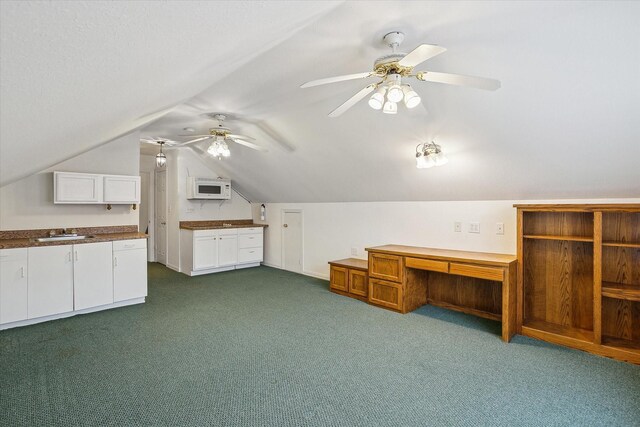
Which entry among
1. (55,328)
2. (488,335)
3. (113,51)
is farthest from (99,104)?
(488,335)

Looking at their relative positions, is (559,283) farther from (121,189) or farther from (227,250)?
(121,189)

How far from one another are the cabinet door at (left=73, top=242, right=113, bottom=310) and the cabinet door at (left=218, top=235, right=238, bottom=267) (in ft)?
7.48

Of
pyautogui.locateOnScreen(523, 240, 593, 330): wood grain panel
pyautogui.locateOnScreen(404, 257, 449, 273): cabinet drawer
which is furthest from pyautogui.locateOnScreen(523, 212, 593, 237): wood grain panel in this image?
pyautogui.locateOnScreen(404, 257, 449, 273): cabinet drawer

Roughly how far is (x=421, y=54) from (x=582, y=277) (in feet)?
9.52

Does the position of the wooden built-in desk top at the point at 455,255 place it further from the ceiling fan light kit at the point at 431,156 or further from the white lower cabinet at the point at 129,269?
the white lower cabinet at the point at 129,269

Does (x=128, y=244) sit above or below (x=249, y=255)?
above

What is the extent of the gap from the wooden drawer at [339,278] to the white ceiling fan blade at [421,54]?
3.26 m

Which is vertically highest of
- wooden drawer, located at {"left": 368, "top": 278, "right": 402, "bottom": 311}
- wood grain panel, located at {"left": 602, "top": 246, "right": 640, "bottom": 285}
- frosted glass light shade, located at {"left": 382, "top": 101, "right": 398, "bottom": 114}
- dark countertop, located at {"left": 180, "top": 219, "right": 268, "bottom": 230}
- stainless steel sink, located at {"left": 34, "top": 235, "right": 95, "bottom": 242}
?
frosted glass light shade, located at {"left": 382, "top": 101, "right": 398, "bottom": 114}

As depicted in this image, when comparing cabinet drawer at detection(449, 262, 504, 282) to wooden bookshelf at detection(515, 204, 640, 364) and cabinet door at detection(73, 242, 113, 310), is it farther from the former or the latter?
cabinet door at detection(73, 242, 113, 310)

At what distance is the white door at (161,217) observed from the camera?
7.01 metres

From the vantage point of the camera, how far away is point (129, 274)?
14.1 feet

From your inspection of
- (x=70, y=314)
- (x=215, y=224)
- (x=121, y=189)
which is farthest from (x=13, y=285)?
(x=215, y=224)

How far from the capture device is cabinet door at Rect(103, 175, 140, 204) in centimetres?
443

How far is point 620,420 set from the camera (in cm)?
204
